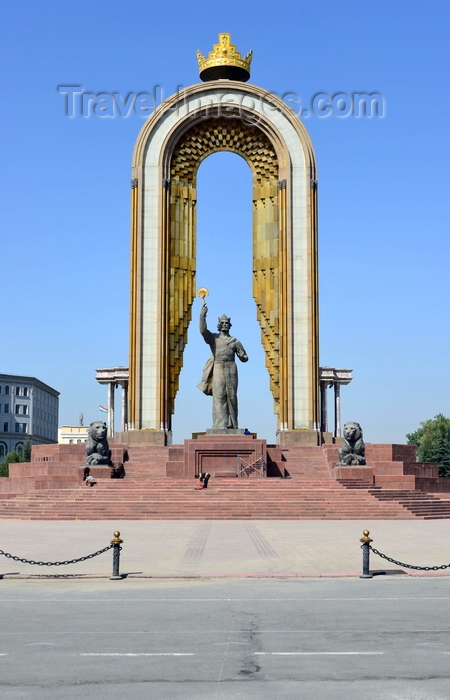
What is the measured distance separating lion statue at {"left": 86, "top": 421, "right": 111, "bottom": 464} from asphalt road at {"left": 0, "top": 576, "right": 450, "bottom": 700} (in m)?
19.4

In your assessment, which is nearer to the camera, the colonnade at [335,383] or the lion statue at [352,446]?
the lion statue at [352,446]

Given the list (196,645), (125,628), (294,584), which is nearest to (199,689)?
(196,645)

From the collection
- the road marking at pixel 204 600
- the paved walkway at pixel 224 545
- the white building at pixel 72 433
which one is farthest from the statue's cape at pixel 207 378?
the white building at pixel 72 433

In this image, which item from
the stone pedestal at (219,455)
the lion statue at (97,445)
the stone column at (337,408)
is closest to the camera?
the lion statue at (97,445)

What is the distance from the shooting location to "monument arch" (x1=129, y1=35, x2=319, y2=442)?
4069cm

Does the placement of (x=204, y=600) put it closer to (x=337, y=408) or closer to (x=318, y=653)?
(x=318, y=653)

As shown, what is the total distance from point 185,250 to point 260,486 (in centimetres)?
1804

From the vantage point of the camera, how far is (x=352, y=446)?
31.3 metres

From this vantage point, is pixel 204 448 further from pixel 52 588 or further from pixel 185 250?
pixel 52 588

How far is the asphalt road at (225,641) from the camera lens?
6.62m

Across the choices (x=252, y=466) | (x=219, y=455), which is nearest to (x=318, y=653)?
(x=252, y=466)

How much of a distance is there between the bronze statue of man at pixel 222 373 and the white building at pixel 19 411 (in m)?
69.0

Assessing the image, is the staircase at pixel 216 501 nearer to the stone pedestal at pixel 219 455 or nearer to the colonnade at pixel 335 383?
the stone pedestal at pixel 219 455

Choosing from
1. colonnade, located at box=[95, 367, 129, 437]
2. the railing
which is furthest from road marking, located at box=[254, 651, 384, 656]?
colonnade, located at box=[95, 367, 129, 437]
